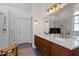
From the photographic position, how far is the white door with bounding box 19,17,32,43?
8.97 feet

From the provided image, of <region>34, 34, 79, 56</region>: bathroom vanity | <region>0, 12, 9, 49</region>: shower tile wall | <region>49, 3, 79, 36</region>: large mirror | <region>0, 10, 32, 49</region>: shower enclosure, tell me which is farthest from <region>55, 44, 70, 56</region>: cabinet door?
<region>0, 12, 9, 49</region>: shower tile wall

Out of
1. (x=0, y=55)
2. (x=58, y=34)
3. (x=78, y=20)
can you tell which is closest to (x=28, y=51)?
(x=0, y=55)

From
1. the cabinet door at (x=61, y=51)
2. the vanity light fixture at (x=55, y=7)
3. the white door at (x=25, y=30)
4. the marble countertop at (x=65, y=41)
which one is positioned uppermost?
the vanity light fixture at (x=55, y=7)

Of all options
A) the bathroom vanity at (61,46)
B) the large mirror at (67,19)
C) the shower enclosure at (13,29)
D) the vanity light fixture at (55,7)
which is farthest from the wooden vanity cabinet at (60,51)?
the vanity light fixture at (55,7)

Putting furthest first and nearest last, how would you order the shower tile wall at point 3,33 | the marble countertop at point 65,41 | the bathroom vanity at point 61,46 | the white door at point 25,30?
the white door at point 25,30
the shower tile wall at point 3,33
the marble countertop at point 65,41
the bathroom vanity at point 61,46

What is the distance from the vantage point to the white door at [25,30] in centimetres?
273

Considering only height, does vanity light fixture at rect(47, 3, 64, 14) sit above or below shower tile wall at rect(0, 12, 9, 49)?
above

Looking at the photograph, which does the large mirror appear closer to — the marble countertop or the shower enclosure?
the marble countertop

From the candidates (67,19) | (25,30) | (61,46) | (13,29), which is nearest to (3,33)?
(13,29)

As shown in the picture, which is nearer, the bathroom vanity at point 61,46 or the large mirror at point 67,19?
the bathroom vanity at point 61,46

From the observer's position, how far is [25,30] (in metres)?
2.77

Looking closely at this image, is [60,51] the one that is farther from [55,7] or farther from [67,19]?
[55,7]

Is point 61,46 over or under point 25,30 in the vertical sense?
under

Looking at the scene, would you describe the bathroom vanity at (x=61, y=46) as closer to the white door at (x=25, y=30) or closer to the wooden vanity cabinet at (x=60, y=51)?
the wooden vanity cabinet at (x=60, y=51)
